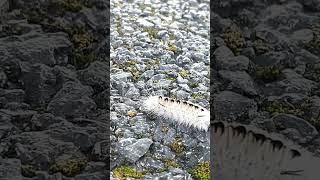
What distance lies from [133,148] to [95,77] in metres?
0.53

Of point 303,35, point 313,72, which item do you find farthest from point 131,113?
point 303,35

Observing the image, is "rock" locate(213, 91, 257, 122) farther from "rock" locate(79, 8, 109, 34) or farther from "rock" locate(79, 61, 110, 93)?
"rock" locate(79, 8, 109, 34)

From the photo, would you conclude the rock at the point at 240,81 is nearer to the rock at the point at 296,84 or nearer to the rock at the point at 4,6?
the rock at the point at 296,84

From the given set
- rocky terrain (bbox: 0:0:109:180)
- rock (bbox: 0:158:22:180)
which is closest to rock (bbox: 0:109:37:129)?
rocky terrain (bbox: 0:0:109:180)

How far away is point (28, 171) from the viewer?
129 inches

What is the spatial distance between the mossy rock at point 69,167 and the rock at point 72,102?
0.31 m

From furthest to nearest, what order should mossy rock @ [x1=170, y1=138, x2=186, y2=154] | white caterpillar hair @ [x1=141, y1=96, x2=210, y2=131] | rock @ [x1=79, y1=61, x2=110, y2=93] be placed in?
1. rock @ [x1=79, y1=61, x2=110, y2=93]
2. white caterpillar hair @ [x1=141, y1=96, x2=210, y2=131]
3. mossy rock @ [x1=170, y1=138, x2=186, y2=154]

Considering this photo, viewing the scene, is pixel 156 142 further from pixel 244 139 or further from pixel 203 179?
pixel 244 139

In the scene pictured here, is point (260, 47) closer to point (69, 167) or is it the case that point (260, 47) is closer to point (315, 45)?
point (315, 45)

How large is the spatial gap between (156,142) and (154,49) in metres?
0.88

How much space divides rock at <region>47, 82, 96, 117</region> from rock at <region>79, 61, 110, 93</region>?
0.22ft

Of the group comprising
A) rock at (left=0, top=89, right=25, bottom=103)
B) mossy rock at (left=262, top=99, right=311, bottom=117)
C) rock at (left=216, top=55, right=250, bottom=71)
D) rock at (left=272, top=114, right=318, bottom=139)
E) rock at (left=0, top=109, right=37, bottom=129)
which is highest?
rock at (left=216, top=55, right=250, bottom=71)

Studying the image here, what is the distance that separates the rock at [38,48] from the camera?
3.71 m

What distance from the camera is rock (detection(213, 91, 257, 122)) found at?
371cm
